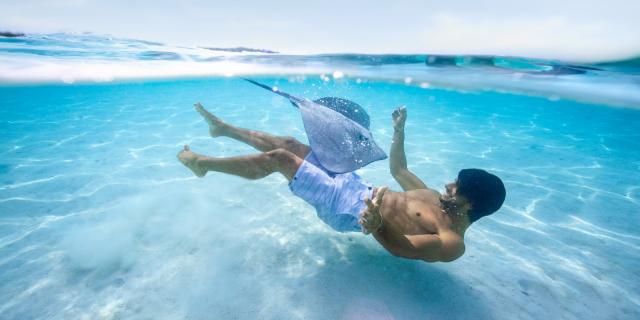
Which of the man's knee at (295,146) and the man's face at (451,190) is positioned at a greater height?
the man's knee at (295,146)

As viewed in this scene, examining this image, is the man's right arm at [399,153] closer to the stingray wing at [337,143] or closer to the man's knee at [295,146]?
the stingray wing at [337,143]

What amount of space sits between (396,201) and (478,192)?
1.11 meters

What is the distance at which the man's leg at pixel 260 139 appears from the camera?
5.09 m

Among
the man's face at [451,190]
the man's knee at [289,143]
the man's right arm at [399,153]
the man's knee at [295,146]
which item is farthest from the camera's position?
the man's right arm at [399,153]

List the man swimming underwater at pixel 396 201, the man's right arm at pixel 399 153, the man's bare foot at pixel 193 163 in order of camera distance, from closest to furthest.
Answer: the man swimming underwater at pixel 396 201
the man's bare foot at pixel 193 163
the man's right arm at pixel 399 153

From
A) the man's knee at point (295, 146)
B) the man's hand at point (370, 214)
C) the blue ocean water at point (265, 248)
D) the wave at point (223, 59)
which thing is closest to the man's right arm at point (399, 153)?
the blue ocean water at point (265, 248)

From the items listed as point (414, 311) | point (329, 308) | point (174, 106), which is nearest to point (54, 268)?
point (329, 308)

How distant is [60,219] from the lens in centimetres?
600

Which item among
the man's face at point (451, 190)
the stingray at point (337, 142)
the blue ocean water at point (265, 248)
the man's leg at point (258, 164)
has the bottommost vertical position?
the blue ocean water at point (265, 248)

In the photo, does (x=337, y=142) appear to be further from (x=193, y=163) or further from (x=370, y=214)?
(x=193, y=163)

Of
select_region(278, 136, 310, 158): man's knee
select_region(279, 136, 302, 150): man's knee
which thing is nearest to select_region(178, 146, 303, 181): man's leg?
select_region(278, 136, 310, 158): man's knee

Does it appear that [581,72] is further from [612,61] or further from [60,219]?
[60,219]

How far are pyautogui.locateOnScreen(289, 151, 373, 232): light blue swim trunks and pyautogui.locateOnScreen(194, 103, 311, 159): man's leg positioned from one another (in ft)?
2.62

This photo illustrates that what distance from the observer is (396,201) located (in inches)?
169
